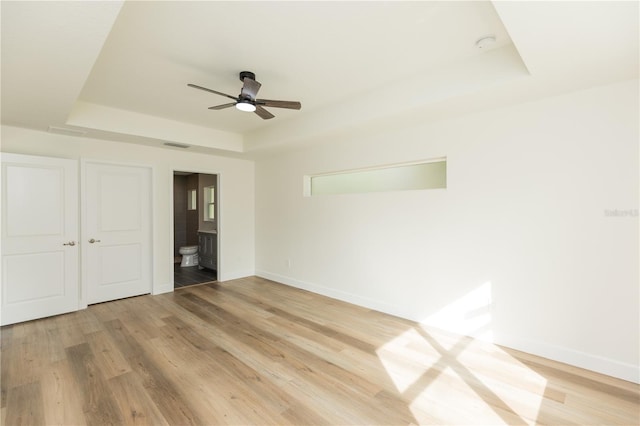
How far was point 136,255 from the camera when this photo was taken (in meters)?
4.63

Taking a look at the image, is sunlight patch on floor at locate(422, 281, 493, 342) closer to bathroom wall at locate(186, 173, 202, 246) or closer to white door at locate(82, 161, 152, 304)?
white door at locate(82, 161, 152, 304)

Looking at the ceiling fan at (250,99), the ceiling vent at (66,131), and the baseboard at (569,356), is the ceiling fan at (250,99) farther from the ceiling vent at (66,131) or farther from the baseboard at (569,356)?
the baseboard at (569,356)

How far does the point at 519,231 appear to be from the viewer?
2.83 meters

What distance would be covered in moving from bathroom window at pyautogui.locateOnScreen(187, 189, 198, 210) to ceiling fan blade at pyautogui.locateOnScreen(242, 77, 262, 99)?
591 cm

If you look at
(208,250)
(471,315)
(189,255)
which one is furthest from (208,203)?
(471,315)

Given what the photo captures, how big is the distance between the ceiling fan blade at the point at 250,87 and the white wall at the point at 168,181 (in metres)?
2.93

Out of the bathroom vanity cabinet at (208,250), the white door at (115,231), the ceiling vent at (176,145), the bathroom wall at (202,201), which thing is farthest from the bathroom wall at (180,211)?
the ceiling vent at (176,145)

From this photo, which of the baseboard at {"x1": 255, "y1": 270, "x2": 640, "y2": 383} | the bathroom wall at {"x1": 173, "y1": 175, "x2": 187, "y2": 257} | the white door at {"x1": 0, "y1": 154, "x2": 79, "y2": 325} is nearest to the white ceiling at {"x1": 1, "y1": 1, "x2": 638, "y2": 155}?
the white door at {"x1": 0, "y1": 154, "x2": 79, "y2": 325}

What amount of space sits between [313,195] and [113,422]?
148 inches

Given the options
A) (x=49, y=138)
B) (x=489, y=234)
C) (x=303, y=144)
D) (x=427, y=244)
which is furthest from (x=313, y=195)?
(x=49, y=138)

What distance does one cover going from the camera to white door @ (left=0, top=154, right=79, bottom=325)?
3494mm

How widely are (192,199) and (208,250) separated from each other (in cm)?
231

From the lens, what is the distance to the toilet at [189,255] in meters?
6.88

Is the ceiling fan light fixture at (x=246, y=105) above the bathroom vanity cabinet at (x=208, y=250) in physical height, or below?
above
